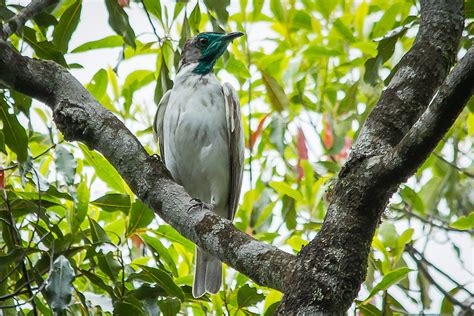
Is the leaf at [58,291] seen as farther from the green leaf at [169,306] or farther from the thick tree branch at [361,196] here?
the thick tree branch at [361,196]

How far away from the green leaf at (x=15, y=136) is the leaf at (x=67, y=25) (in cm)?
65

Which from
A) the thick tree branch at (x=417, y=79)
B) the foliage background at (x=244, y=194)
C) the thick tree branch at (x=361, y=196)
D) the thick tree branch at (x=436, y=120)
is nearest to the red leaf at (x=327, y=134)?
the foliage background at (x=244, y=194)

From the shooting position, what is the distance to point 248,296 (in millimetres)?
3920

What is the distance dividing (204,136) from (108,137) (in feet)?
7.16

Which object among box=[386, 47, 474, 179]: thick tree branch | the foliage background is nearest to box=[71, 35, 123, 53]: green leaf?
the foliage background

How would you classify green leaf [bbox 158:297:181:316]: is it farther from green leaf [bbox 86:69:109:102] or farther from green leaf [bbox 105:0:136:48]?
green leaf [bbox 86:69:109:102]

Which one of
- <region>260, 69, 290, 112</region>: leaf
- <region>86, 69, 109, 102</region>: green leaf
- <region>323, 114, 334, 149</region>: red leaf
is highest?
<region>323, 114, 334, 149</region>: red leaf

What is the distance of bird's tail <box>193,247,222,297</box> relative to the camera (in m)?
4.60

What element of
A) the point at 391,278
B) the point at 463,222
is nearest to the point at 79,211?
the point at 391,278

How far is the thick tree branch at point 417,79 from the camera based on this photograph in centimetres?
281

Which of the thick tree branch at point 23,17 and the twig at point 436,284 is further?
the twig at point 436,284

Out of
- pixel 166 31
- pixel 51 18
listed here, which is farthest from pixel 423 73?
pixel 166 31

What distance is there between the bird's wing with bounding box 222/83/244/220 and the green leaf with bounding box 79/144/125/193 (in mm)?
1079

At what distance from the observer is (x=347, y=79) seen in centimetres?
633
